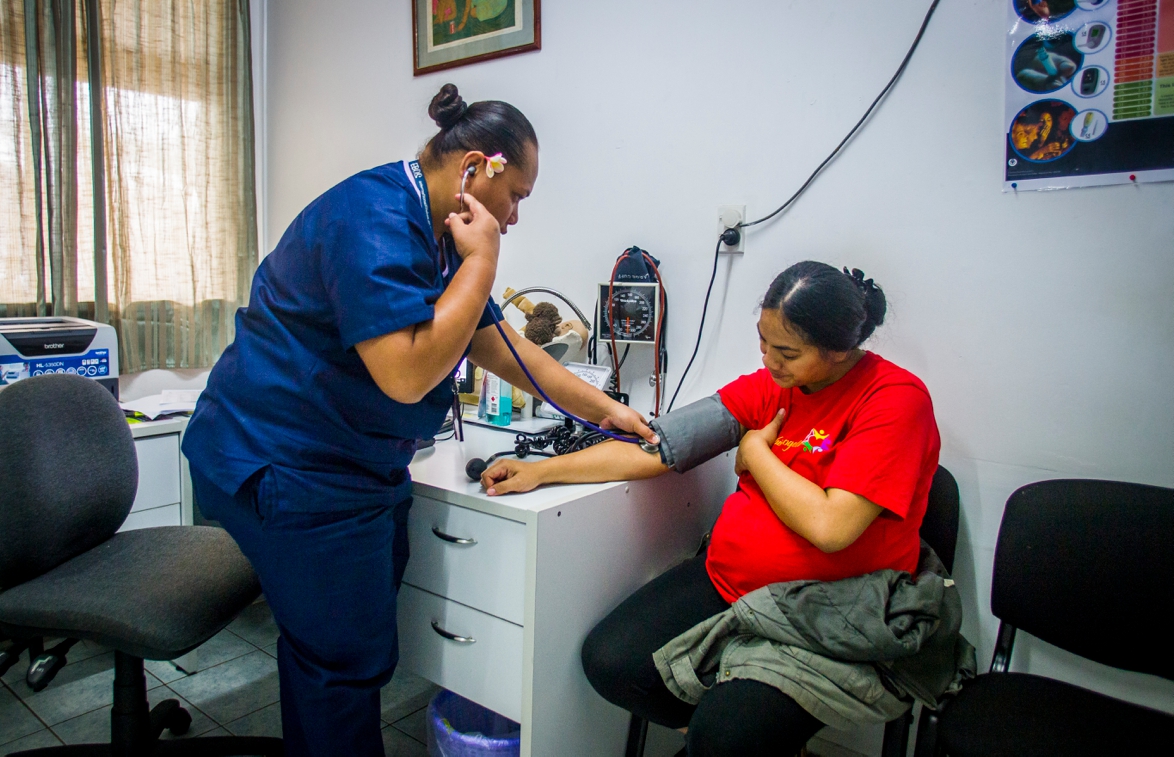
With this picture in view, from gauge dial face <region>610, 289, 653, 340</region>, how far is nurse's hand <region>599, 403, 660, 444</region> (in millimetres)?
398

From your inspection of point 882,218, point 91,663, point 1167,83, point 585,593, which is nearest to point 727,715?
point 585,593

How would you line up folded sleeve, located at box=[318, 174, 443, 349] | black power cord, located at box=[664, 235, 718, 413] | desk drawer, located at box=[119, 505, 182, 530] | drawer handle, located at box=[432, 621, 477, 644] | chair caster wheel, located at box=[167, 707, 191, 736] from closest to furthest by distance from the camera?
folded sleeve, located at box=[318, 174, 443, 349], drawer handle, located at box=[432, 621, 477, 644], chair caster wheel, located at box=[167, 707, 191, 736], black power cord, located at box=[664, 235, 718, 413], desk drawer, located at box=[119, 505, 182, 530]

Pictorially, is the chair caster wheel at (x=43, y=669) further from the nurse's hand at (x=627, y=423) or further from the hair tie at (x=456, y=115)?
the hair tie at (x=456, y=115)

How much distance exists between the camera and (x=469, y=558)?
4.15 feet

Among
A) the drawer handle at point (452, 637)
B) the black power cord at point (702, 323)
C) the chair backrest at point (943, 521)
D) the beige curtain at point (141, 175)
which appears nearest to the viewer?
the drawer handle at point (452, 637)

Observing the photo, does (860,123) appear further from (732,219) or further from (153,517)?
(153,517)

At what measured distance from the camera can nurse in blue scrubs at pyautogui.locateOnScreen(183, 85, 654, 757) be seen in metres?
0.97

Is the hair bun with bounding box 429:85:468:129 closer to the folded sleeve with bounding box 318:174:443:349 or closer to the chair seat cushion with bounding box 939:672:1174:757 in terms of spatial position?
the folded sleeve with bounding box 318:174:443:349

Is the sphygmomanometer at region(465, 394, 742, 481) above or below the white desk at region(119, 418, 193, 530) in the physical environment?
above

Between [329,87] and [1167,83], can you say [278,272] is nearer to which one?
[1167,83]

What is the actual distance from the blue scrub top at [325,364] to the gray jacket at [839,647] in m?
0.58

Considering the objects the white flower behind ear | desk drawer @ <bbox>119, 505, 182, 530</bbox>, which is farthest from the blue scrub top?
desk drawer @ <bbox>119, 505, 182, 530</bbox>

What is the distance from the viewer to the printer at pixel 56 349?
181 cm

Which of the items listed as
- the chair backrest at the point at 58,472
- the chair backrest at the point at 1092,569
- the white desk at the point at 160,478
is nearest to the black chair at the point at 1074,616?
the chair backrest at the point at 1092,569
